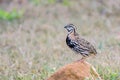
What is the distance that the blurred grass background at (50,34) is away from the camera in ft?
30.3

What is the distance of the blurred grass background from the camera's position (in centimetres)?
923

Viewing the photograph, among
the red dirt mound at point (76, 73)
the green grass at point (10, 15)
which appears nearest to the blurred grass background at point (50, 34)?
the green grass at point (10, 15)

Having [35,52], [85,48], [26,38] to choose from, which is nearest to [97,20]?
[26,38]

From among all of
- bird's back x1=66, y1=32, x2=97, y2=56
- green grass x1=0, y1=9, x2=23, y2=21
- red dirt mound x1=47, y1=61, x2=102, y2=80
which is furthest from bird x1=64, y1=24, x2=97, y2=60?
green grass x1=0, y1=9, x2=23, y2=21

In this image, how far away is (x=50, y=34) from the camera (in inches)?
527

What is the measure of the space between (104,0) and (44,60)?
6.72m

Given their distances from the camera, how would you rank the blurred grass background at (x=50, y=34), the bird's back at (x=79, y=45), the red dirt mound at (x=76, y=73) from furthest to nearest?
the blurred grass background at (x=50, y=34) → the bird's back at (x=79, y=45) → the red dirt mound at (x=76, y=73)

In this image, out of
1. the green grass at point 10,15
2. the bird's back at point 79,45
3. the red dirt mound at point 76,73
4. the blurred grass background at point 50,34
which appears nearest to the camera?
the red dirt mound at point 76,73

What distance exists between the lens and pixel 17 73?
9.08 meters

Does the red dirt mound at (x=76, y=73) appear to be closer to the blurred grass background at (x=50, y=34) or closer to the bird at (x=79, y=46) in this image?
the bird at (x=79, y=46)

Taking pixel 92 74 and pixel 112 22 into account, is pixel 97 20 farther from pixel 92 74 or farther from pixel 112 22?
pixel 92 74

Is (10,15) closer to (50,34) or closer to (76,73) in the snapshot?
(50,34)

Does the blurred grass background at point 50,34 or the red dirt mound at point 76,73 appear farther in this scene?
the blurred grass background at point 50,34

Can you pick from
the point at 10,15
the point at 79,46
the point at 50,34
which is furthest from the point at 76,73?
the point at 10,15
